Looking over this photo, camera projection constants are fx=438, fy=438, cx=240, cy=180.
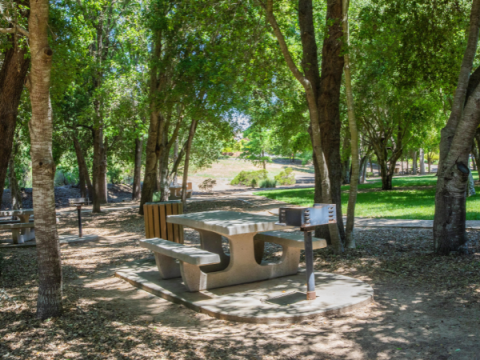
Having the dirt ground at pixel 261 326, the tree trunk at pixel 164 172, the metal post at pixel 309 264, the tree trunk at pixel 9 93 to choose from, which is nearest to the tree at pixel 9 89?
the tree trunk at pixel 9 93

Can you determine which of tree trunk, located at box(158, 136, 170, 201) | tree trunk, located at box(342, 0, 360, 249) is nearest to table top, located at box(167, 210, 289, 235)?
tree trunk, located at box(342, 0, 360, 249)

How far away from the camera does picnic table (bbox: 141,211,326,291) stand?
5.60m

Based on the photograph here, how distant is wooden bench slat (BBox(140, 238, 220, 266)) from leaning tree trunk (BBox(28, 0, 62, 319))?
153 cm

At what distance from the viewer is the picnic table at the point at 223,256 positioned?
5598 millimetres

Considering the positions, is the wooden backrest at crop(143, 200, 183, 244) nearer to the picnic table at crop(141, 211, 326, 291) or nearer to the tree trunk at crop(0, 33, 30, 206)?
the picnic table at crop(141, 211, 326, 291)

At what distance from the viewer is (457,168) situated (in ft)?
22.3

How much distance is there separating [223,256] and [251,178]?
31.1 meters

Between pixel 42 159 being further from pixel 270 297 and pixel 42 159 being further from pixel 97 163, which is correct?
pixel 97 163

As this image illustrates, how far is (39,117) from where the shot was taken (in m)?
4.41

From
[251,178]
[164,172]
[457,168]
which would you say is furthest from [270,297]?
[251,178]

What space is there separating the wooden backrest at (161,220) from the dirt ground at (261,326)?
62.7 inches

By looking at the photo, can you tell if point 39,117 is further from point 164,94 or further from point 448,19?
point 164,94

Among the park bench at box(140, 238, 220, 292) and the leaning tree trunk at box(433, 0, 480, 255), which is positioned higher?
the leaning tree trunk at box(433, 0, 480, 255)

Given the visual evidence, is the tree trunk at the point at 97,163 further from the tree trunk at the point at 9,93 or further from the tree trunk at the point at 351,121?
the tree trunk at the point at 351,121
